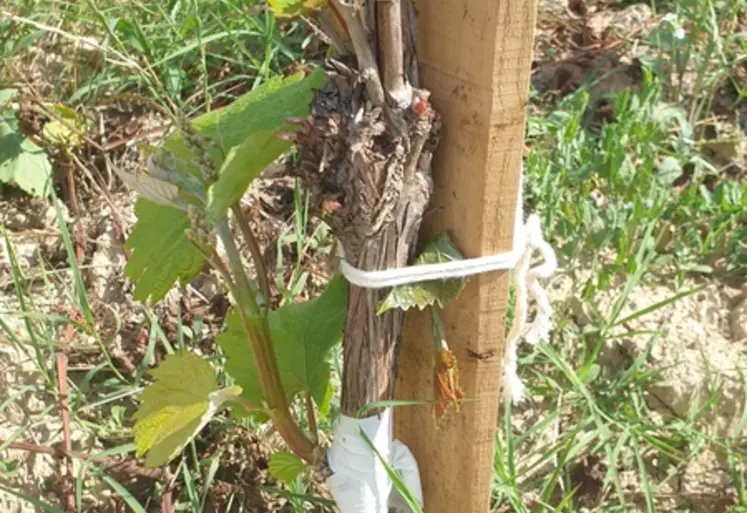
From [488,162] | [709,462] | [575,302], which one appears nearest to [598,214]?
Answer: [575,302]

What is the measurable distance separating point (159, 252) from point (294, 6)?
0.40m

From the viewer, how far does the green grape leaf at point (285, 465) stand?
1.42m

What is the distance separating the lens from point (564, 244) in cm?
229

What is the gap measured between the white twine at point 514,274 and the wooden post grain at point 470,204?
0.07 ft

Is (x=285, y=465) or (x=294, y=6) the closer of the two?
(x=294, y=6)

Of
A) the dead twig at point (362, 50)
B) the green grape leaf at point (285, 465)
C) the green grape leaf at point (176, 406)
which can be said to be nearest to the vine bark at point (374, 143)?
the dead twig at point (362, 50)

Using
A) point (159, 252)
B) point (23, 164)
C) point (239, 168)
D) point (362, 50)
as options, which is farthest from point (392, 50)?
point (23, 164)

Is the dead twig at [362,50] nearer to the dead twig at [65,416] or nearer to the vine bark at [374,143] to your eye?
the vine bark at [374,143]

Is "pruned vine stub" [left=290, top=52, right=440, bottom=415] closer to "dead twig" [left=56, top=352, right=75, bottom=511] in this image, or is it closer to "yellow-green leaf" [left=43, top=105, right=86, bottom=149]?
"dead twig" [left=56, top=352, right=75, bottom=511]

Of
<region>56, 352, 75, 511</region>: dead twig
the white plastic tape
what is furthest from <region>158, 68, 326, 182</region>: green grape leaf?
<region>56, 352, 75, 511</region>: dead twig

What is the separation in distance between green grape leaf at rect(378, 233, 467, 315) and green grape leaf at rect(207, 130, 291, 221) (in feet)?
0.73

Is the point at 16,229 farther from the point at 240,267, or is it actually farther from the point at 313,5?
the point at 313,5

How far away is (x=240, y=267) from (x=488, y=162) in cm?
32

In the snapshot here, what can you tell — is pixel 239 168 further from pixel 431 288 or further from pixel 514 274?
pixel 514 274
